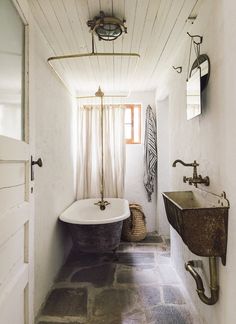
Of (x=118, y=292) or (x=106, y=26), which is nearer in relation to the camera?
(x=106, y=26)

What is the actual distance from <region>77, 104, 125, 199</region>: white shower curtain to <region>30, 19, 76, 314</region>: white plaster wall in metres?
0.58

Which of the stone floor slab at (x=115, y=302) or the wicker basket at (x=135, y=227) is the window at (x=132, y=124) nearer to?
the wicker basket at (x=135, y=227)

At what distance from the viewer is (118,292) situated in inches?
85.7

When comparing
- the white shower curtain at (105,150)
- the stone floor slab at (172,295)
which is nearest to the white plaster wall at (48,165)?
the white shower curtain at (105,150)

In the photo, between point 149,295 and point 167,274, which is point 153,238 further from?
point 149,295

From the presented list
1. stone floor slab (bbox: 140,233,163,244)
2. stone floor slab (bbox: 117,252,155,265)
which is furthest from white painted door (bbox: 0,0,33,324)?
stone floor slab (bbox: 140,233,163,244)

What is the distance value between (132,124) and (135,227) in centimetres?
171

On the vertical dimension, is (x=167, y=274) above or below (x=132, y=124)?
below

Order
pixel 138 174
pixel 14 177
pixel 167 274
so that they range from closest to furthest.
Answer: pixel 14 177, pixel 167 274, pixel 138 174

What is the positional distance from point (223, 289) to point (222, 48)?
1.35 meters

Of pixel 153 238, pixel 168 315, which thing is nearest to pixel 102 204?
pixel 153 238

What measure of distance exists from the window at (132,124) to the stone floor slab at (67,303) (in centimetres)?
243

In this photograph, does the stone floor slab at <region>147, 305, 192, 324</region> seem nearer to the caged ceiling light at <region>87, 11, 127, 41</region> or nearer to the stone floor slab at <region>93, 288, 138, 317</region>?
the stone floor slab at <region>93, 288, 138, 317</region>

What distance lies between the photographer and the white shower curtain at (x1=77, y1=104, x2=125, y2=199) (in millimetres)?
3697
